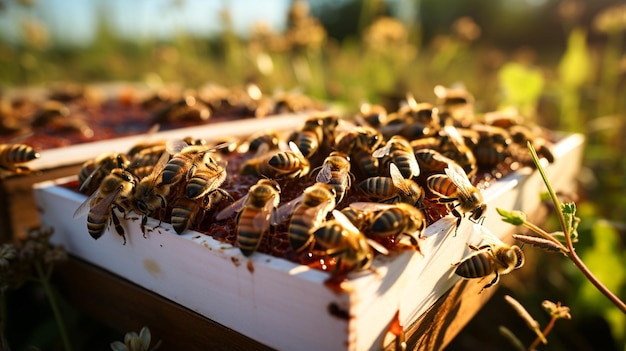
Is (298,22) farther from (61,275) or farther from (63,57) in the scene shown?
(63,57)

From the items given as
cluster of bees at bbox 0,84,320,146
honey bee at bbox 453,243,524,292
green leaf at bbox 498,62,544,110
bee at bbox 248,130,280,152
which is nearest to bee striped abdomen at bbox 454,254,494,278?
honey bee at bbox 453,243,524,292

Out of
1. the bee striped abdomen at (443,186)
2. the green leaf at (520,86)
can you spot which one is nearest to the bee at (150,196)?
the bee striped abdomen at (443,186)

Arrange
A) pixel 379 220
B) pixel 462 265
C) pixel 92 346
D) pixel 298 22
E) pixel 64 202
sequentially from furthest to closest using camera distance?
pixel 298 22 → pixel 92 346 → pixel 64 202 → pixel 462 265 → pixel 379 220

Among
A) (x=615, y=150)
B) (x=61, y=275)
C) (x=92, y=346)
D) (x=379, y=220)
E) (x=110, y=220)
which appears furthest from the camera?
(x=615, y=150)

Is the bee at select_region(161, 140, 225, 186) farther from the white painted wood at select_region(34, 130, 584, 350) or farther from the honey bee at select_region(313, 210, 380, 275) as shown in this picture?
the honey bee at select_region(313, 210, 380, 275)

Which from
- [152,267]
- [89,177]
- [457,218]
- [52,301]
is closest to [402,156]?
[457,218]

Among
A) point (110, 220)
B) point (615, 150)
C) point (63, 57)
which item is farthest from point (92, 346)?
point (63, 57)

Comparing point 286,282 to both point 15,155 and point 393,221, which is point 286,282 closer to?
point 393,221
